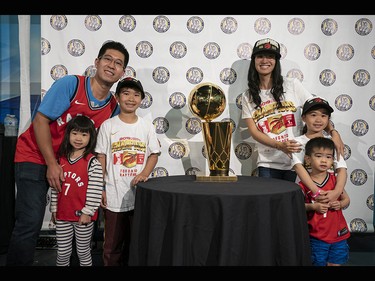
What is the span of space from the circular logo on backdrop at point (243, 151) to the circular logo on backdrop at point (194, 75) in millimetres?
576

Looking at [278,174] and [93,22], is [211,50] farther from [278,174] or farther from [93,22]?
[278,174]

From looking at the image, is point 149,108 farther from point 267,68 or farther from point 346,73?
point 346,73

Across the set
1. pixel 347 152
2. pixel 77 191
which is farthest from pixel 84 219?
pixel 347 152

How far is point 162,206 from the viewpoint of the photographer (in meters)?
1.62

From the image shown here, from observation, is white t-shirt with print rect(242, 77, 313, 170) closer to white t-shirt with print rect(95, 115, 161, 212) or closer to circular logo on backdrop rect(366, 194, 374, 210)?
white t-shirt with print rect(95, 115, 161, 212)

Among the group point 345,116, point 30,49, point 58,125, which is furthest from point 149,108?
point 345,116

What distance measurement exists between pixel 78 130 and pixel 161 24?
3.69 ft

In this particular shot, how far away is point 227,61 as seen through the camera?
9.05ft

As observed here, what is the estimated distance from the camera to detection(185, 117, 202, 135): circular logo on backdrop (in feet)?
9.17

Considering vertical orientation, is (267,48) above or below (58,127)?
above

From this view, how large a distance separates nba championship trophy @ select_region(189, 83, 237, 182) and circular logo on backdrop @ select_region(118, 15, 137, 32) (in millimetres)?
1006

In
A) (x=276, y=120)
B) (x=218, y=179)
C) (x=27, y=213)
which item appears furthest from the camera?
(x=276, y=120)

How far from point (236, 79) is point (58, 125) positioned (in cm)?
134

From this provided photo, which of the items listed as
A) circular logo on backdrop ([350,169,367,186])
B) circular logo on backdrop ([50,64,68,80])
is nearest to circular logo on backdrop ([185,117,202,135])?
circular logo on backdrop ([50,64,68,80])
